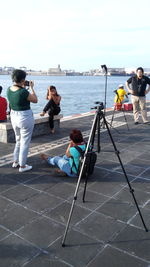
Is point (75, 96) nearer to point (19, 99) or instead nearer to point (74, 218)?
point (19, 99)

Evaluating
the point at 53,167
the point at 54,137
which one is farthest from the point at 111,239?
the point at 54,137

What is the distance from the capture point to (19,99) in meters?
4.71

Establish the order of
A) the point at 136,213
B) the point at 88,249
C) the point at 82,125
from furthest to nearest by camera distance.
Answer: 1. the point at 82,125
2. the point at 136,213
3. the point at 88,249

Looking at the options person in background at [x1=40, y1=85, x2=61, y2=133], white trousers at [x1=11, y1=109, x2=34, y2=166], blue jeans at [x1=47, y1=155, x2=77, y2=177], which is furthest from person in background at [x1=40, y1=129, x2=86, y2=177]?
person in background at [x1=40, y1=85, x2=61, y2=133]

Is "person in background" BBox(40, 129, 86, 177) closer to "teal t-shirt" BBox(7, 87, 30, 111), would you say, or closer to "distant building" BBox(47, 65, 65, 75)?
"teal t-shirt" BBox(7, 87, 30, 111)

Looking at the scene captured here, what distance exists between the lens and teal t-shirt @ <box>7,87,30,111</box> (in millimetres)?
4672

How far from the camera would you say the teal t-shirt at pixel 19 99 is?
15.3ft

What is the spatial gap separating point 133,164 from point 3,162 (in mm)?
2898

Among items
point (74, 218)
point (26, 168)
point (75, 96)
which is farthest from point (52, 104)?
point (75, 96)

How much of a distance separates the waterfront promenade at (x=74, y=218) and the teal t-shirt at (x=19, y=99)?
52.5 inches

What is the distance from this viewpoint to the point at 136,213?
3.69 meters

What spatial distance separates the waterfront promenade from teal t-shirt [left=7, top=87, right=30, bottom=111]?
1334 millimetres

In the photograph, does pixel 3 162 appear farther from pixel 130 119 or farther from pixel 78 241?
pixel 130 119

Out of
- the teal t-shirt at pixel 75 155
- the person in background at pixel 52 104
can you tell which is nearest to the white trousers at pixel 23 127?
the teal t-shirt at pixel 75 155
